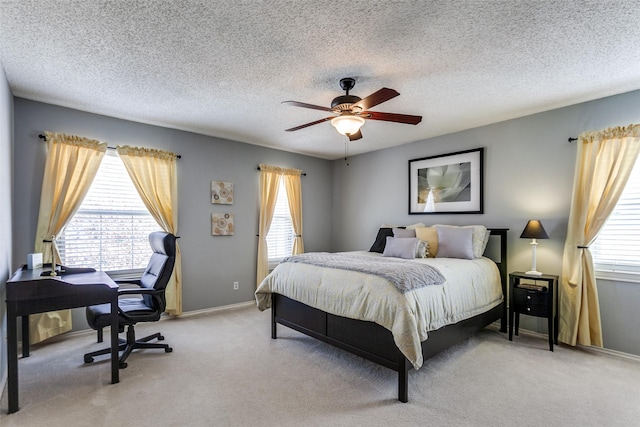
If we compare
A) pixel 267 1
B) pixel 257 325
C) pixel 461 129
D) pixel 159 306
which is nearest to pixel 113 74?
pixel 267 1

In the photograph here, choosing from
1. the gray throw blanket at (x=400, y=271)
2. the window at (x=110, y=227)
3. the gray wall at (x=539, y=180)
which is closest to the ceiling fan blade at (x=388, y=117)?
the gray throw blanket at (x=400, y=271)

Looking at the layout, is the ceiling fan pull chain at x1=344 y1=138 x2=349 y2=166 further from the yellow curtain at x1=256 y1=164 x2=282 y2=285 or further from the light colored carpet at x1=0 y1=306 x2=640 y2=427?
the light colored carpet at x1=0 y1=306 x2=640 y2=427

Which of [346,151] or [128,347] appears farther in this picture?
[346,151]

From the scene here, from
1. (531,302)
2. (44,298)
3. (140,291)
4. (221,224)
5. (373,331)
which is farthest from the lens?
(221,224)

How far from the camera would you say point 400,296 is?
7.77 ft

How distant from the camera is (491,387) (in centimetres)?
249

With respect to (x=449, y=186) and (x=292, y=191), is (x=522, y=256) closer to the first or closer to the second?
(x=449, y=186)

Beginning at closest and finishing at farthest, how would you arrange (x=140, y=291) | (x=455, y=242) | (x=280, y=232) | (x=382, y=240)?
(x=140, y=291), (x=455, y=242), (x=382, y=240), (x=280, y=232)

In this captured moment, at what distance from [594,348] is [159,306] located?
14.1 feet

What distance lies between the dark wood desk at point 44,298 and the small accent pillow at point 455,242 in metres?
3.43

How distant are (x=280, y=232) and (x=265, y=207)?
0.60 m

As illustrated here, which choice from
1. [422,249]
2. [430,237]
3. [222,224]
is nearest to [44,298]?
[222,224]

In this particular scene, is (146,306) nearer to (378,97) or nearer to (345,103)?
(345,103)

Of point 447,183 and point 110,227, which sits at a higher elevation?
point 447,183
